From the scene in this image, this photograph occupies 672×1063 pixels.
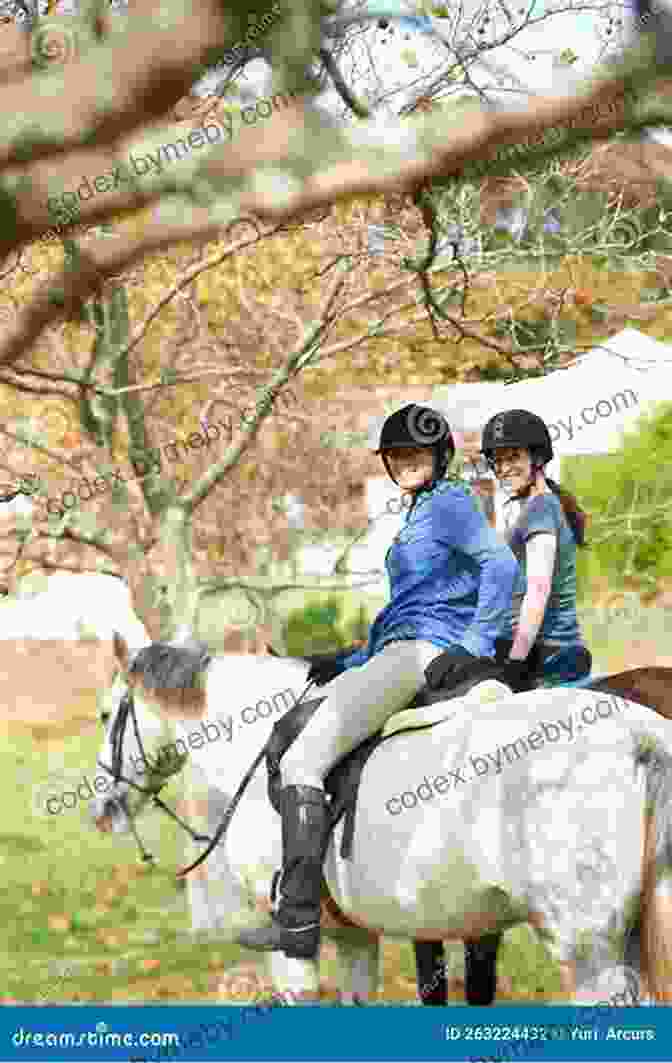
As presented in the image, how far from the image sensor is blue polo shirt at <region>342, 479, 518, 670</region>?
483 cm

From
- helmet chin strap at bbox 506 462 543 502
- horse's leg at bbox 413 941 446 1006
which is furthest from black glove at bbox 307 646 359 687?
horse's leg at bbox 413 941 446 1006

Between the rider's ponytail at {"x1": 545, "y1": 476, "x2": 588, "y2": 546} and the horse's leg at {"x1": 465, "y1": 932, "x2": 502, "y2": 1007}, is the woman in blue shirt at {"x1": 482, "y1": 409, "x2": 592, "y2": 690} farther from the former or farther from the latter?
the horse's leg at {"x1": 465, "y1": 932, "x2": 502, "y2": 1007}

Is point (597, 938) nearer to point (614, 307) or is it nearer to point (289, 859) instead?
point (289, 859)

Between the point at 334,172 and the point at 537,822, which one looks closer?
the point at 334,172

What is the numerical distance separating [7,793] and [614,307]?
5997mm

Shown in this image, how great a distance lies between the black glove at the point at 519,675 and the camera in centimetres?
515

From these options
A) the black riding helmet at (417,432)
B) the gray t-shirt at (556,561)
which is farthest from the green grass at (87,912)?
the black riding helmet at (417,432)

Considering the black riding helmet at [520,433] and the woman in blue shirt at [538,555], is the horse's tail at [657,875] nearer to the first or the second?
the woman in blue shirt at [538,555]

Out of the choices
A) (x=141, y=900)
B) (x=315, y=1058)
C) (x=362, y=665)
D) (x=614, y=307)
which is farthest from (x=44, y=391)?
(x=614, y=307)

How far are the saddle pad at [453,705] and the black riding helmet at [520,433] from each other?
3.27 feet

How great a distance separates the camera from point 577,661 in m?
5.35

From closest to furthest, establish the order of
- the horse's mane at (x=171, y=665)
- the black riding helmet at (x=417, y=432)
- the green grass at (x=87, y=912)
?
the black riding helmet at (x=417, y=432)
the horse's mane at (x=171, y=665)
the green grass at (x=87, y=912)

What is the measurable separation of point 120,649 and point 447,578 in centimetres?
176

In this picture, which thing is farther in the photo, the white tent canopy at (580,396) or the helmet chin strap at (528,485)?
the white tent canopy at (580,396)
